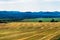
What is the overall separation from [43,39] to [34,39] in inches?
61.4

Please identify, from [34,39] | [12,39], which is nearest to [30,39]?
[34,39]

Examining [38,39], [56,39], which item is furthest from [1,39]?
[56,39]

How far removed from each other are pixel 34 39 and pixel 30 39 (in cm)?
73

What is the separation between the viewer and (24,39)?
3850cm

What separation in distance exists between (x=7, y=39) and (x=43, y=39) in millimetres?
6234

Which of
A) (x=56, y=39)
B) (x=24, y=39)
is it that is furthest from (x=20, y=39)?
(x=56, y=39)

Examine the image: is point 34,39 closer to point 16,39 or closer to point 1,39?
point 16,39

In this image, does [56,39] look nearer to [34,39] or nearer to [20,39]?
[34,39]

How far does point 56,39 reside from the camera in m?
40.1

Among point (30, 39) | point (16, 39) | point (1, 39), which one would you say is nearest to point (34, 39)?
point (30, 39)

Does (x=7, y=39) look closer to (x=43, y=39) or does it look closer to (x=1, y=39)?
(x=1, y=39)

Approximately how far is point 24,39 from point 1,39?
3.98 m

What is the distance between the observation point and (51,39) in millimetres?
39031

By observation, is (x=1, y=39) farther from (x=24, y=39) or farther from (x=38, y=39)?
(x=38, y=39)
